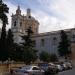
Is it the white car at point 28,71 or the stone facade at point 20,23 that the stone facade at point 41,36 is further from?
the white car at point 28,71

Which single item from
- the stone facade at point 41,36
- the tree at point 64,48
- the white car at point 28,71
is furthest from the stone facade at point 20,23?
the white car at point 28,71

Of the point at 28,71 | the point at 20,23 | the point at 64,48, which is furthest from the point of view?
the point at 20,23

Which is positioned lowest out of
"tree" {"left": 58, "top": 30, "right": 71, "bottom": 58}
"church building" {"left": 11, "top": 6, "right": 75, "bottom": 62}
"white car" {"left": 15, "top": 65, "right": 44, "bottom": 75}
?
"white car" {"left": 15, "top": 65, "right": 44, "bottom": 75}

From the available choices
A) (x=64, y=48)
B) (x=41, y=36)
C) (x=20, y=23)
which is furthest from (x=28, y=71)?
(x=20, y=23)

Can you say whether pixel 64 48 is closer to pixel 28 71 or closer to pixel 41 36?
pixel 41 36

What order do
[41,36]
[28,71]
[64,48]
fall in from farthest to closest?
[41,36], [64,48], [28,71]

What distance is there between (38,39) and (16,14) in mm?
11513

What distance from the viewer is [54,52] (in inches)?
3241

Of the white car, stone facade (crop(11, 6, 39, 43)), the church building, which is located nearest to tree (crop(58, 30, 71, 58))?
the church building

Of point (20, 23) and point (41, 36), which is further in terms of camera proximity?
point (20, 23)

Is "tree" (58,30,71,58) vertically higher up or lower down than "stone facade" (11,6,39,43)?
lower down

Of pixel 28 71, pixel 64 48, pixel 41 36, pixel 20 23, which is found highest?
pixel 20 23

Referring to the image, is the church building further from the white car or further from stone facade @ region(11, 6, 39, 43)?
the white car

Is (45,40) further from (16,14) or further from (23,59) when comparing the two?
(23,59)
